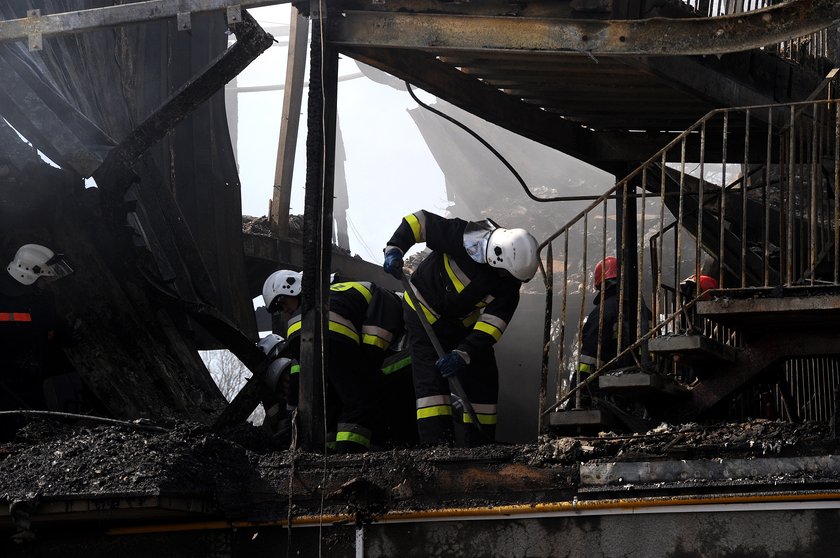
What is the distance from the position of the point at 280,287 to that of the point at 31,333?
184 centimetres

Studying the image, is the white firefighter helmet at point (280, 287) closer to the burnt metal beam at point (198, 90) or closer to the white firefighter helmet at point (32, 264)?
the burnt metal beam at point (198, 90)

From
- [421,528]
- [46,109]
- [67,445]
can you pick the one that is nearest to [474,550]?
[421,528]

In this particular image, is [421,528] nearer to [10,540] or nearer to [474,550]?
[474,550]

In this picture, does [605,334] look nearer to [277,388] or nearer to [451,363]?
[451,363]

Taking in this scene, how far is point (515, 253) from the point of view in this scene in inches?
297

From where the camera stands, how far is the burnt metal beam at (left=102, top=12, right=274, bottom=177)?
7.64 metres

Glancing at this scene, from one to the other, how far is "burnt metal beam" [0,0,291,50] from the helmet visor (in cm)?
186

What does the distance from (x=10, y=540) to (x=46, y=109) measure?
11.6 ft

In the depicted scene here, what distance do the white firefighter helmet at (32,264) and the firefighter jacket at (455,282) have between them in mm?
2569

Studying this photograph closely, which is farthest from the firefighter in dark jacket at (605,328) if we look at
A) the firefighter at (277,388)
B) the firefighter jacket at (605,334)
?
the firefighter at (277,388)

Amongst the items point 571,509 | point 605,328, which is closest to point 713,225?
point 605,328

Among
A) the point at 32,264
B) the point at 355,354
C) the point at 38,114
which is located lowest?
the point at 355,354

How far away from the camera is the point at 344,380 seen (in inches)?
318

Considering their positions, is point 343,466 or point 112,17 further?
point 112,17
